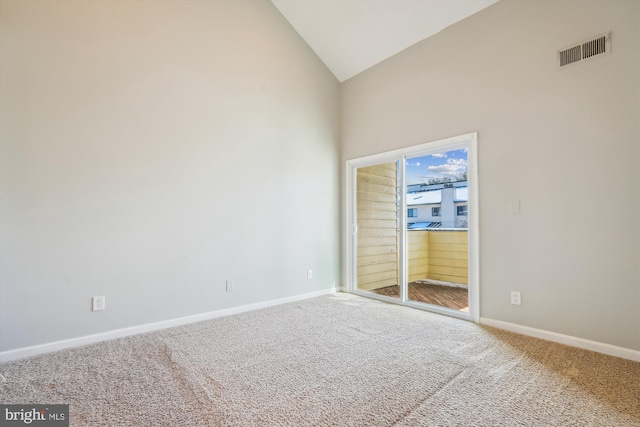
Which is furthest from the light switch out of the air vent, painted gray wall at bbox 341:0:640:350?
the air vent

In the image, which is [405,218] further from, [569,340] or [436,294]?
[569,340]

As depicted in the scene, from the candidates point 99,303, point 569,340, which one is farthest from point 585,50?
point 99,303

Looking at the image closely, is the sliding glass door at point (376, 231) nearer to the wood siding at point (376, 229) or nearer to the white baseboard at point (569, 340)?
the wood siding at point (376, 229)

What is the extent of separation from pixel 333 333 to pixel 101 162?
8.29 ft

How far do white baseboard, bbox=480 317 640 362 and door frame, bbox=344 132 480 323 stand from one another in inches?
8.4

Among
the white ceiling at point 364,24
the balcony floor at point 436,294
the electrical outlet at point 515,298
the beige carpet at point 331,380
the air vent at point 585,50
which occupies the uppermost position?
the white ceiling at point 364,24

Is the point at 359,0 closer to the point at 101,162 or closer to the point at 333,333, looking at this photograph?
the point at 101,162

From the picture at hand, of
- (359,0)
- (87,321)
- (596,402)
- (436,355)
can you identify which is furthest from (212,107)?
(596,402)

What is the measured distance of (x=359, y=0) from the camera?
333cm

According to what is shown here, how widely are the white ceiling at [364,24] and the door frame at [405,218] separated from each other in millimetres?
1256

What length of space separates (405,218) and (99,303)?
3285mm

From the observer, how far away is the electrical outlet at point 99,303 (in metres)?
2.56

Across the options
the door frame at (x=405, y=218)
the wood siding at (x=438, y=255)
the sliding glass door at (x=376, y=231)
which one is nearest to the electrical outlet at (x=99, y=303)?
the door frame at (x=405, y=218)

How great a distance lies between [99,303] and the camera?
2582 millimetres
